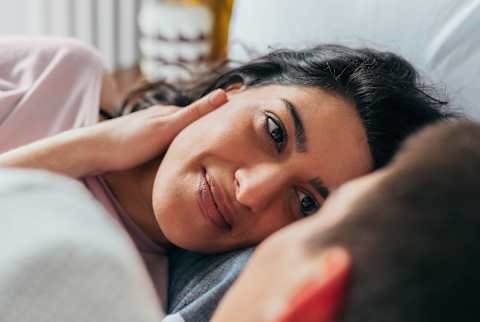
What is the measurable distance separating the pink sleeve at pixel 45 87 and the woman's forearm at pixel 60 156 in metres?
0.15

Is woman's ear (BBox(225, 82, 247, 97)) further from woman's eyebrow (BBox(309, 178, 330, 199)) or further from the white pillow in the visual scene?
woman's eyebrow (BBox(309, 178, 330, 199))

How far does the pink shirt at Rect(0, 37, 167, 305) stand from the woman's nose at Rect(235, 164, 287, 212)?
0.25m

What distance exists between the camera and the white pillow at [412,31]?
3.20 ft

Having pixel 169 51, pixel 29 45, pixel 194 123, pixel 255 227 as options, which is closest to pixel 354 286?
pixel 255 227

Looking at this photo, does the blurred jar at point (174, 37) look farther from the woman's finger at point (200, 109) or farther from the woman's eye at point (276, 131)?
the woman's eye at point (276, 131)

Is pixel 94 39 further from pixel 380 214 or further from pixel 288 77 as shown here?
pixel 380 214

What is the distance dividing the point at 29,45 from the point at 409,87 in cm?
75

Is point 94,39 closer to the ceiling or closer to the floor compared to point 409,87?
closer to the floor

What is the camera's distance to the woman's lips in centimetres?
81

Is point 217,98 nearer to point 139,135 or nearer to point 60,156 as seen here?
point 139,135

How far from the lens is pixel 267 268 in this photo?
0.36 metres

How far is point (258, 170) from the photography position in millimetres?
789

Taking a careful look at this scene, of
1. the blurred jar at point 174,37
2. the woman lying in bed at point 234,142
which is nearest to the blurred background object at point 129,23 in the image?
the blurred jar at point 174,37

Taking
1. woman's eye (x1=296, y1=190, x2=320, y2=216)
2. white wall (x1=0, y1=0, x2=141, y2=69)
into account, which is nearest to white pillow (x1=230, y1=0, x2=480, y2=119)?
woman's eye (x1=296, y1=190, x2=320, y2=216)
